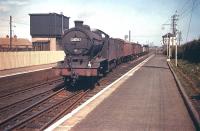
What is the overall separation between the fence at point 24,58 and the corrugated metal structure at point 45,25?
679 inches

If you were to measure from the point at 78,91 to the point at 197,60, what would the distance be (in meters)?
26.2

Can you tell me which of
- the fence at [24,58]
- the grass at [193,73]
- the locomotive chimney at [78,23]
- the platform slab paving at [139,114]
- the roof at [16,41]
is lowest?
the platform slab paving at [139,114]

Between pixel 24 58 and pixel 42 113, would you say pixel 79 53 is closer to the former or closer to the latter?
pixel 42 113

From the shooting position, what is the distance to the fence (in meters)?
29.5

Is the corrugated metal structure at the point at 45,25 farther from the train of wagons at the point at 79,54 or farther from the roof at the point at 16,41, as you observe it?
the train of wagons at the point at 79,54

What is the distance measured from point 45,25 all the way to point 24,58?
92.4 ft

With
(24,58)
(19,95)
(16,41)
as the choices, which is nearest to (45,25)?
(16,41)

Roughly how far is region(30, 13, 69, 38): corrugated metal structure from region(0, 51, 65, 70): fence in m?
17.2

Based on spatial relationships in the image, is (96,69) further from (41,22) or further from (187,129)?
(41,22)

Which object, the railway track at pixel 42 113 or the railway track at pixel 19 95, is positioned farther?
the railway track at pixel 19 95

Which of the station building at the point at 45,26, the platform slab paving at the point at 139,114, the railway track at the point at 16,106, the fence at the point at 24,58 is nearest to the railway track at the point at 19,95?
the railway track at the point at 16,106

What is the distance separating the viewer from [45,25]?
61031mm

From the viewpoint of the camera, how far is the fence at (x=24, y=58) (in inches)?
1162

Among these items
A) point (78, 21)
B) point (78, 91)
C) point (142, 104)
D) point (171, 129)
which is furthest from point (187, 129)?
point (78, 21)
